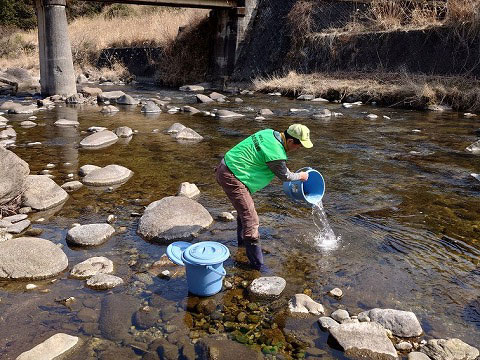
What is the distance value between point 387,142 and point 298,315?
22.6 ft

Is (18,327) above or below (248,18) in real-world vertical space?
below

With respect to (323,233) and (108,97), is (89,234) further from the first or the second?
(108,97)

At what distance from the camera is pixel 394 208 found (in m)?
5.69

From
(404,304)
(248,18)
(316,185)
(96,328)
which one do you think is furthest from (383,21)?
(96,328)

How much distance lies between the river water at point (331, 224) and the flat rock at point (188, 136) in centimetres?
31

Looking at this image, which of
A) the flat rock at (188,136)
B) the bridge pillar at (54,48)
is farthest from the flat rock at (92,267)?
the bridge pillar at (54,48)

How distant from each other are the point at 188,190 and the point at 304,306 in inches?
113

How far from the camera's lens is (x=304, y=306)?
138 inches

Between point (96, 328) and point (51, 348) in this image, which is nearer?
point (51, 348)

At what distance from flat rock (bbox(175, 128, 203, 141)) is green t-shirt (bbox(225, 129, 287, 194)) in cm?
563

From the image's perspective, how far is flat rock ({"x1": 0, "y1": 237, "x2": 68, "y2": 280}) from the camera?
12.6 ft

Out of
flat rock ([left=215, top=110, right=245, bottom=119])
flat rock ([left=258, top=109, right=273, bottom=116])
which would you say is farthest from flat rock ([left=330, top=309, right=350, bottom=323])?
flat rock ([left=258, top=109, right=273, bottom=116])

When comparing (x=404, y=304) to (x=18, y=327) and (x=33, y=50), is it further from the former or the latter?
(x=33, y=50)

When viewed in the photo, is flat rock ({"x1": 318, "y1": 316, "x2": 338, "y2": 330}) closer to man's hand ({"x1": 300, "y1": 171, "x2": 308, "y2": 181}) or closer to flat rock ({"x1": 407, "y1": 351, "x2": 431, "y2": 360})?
flat rock ({"x1": 407, "y1": 351, "x2": 431, "y2": 360})
